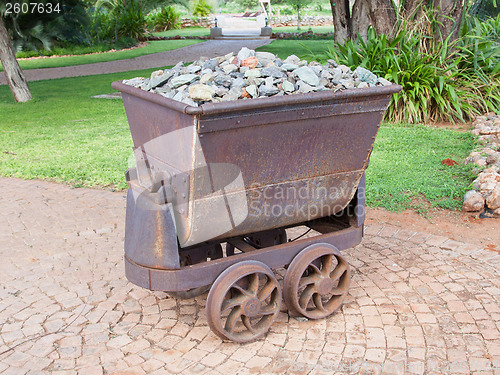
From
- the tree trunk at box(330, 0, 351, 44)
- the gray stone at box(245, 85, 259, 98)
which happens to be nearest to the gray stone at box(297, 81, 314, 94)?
the gray stone at box(245, 85, 259, 98)

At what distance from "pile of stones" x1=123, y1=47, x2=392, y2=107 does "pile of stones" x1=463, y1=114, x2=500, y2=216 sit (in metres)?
2.28

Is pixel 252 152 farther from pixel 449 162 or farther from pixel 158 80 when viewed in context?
pixel 449 162

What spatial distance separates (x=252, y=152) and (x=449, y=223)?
2.66m

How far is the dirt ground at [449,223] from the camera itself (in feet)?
14.3

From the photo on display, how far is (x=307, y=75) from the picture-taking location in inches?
115

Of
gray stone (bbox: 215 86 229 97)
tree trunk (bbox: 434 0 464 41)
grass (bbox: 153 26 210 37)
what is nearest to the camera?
gray stone (bbox: 215 86 229 97)

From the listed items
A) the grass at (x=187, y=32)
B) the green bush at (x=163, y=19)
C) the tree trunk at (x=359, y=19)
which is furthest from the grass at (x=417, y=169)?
the green bush at (x=163, y=19)

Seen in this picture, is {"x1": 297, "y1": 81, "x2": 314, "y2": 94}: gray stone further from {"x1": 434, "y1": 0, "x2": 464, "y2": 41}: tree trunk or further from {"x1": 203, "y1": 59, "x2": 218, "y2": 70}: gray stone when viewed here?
{"x1": 434, "y1": 0, "x2": 464, "y2": 41}: tree trunk

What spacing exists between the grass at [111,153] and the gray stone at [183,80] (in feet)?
8.78

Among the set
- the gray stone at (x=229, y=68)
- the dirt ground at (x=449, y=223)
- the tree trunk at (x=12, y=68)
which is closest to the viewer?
the gray stone at (x=229, y=68)

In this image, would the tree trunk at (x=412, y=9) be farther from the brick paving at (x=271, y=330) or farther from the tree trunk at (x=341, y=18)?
the brick paving at (x=271, y=330)

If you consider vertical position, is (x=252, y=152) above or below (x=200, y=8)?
below

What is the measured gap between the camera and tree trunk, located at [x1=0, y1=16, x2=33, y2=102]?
9.31 metres

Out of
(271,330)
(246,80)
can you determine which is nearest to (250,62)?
(246,80)
